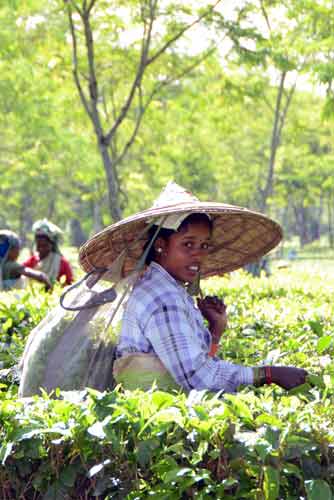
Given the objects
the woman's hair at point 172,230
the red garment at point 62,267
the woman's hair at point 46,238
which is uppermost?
the woman's hair at point 172,230

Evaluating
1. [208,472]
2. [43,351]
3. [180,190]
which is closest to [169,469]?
[208,472]

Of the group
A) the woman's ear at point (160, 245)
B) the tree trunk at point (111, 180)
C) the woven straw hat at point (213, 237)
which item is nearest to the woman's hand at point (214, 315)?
the woven straw hat at point (213, 237)

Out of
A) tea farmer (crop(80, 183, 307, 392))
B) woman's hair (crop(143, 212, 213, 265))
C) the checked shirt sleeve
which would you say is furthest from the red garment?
the checked shirt sleeve

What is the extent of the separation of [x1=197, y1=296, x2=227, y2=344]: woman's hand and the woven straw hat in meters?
0.38

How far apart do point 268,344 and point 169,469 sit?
238cm

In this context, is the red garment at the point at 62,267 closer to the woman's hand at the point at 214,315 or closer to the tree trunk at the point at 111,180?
the tree trunk at the point at 111,180

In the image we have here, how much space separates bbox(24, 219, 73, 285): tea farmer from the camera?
8.81 m

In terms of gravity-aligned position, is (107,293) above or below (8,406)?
above

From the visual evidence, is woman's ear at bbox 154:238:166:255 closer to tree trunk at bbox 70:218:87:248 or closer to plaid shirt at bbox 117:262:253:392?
plaid shirt at bbox 117:262:253:392

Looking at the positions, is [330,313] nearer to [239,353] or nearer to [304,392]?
[239,353]

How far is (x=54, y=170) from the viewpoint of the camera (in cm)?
2292

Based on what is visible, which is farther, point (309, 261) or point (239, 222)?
point (309, 261)

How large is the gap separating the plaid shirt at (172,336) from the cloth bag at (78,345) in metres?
0.14

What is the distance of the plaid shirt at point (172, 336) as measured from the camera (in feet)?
9.46
